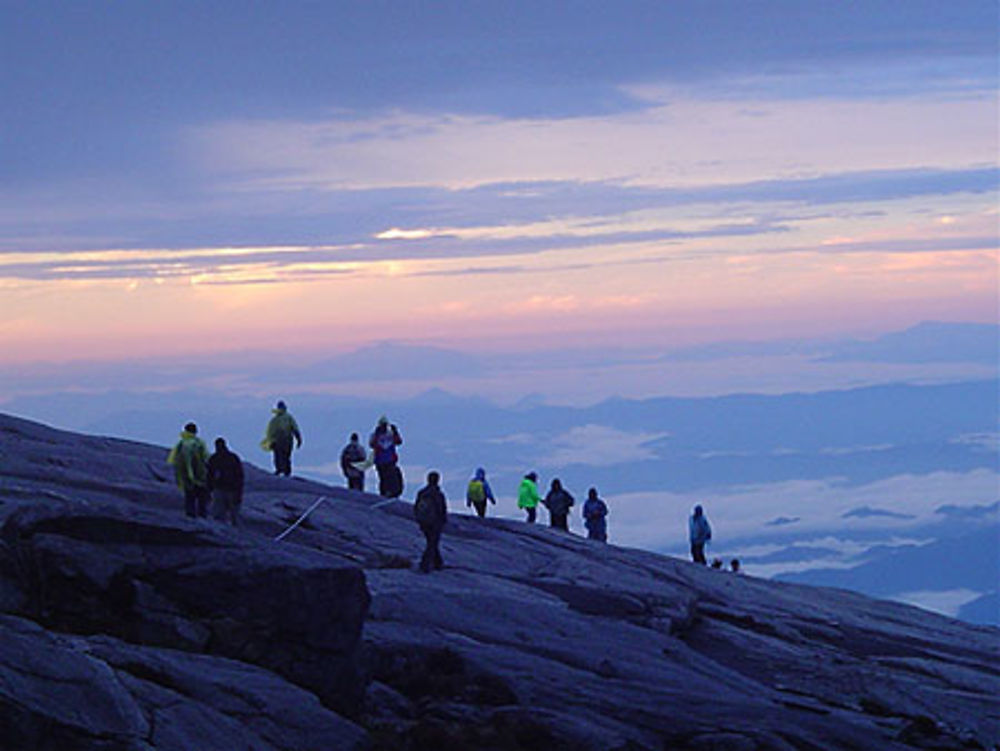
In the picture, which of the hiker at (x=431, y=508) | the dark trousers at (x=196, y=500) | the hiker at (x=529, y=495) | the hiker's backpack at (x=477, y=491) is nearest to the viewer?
the hiker at (x=431, y=508)

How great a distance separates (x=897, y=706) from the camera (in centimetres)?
3969

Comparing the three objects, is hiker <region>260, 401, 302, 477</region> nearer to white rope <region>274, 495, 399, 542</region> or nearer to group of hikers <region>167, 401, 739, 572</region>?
group of hikers <region>167, 401, 739, 572</region>

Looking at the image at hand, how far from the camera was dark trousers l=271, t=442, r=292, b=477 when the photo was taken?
5384cm

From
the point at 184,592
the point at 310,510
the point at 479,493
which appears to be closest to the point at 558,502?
the point at 479,493

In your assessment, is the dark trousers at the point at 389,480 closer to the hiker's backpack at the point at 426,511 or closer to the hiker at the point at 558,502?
the hiker at the point at 558,502

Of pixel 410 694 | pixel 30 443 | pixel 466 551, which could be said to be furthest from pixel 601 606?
pixel 30 443

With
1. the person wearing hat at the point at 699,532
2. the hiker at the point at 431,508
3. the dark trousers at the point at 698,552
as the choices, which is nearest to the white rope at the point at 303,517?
the hiker at the point at 431,508

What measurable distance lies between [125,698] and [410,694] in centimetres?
834

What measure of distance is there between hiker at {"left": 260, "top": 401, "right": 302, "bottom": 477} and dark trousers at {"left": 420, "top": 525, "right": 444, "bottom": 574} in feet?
41.9

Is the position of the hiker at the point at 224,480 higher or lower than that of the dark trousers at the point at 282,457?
lower

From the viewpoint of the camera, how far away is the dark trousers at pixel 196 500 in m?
40.2

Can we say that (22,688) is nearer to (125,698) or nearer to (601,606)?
(125,698)

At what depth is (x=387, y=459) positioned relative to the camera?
2126 inches

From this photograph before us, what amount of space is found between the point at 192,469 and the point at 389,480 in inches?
578
